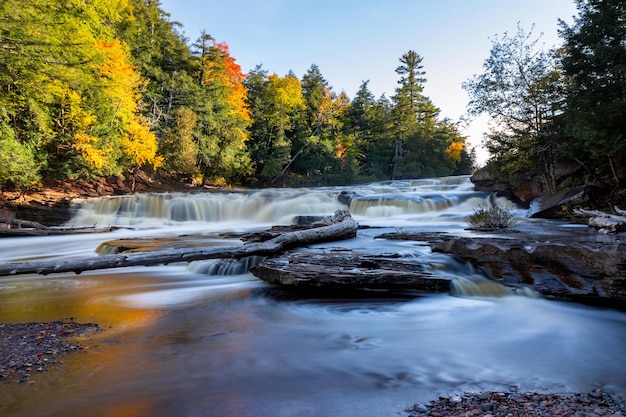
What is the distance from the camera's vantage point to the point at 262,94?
37.2 m

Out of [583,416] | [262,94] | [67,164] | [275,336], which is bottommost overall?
[275,336]

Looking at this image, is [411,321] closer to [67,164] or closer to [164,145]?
[67,164]

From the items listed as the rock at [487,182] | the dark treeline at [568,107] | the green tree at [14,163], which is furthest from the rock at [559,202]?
the green tree at [14,163]

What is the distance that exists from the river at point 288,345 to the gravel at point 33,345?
0.56 feet

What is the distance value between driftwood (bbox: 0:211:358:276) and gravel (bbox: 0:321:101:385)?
75 cm

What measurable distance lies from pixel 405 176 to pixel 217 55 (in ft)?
71.7

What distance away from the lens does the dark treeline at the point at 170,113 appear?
48.4 ft

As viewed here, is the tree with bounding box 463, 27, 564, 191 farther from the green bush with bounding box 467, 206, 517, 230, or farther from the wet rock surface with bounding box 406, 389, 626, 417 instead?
the wet rock surface with bounding box 406, 389, 626, 417

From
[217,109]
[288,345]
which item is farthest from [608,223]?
[217,109]

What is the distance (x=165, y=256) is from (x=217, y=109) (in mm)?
26293

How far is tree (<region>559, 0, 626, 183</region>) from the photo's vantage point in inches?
442

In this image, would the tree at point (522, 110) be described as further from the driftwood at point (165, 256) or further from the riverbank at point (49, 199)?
the riverbank at point (49, 199)

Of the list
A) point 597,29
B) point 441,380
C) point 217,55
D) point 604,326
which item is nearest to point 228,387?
point 441,380

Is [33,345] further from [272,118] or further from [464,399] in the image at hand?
[272,118]
